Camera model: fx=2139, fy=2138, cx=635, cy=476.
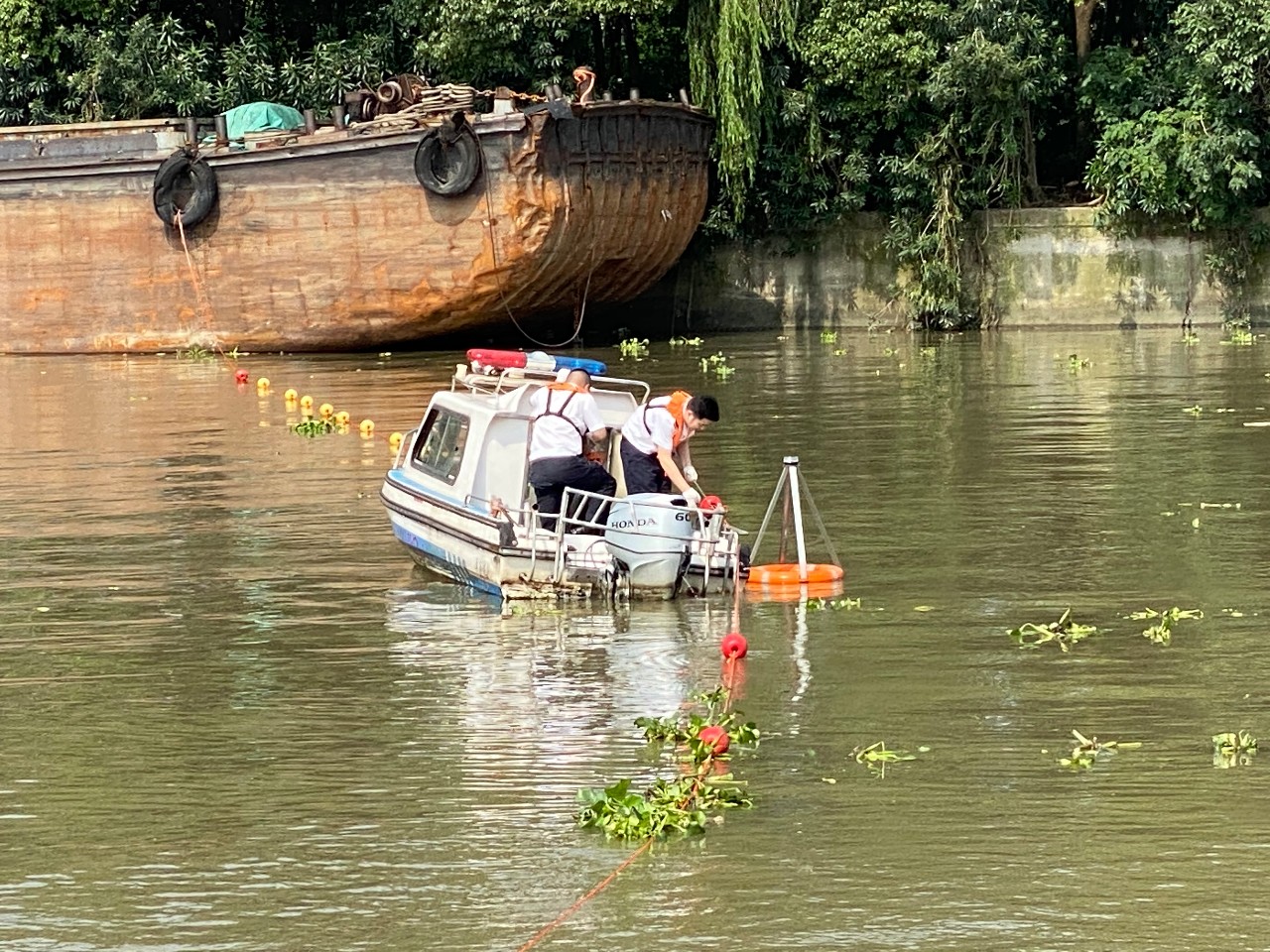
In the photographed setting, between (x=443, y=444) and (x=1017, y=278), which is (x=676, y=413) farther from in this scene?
(x=1017, y=278)

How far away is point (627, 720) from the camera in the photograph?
1045 cm

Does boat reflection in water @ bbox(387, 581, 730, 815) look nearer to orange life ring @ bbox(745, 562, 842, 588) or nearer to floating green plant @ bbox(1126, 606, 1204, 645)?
orange life ring @ bbox(745, 562, 842, 588)

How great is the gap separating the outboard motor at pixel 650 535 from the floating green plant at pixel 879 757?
11.8 ft

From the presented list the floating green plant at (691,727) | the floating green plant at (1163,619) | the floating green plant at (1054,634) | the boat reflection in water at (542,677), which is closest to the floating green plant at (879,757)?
the floating green plant at (691,727)

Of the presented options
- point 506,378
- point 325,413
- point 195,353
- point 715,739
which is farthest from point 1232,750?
point 195,353

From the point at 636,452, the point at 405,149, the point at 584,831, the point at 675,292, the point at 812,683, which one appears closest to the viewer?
the point at 584,831

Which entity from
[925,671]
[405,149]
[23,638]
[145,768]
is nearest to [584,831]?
[145,768]

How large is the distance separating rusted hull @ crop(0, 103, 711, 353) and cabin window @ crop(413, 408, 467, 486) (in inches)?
694

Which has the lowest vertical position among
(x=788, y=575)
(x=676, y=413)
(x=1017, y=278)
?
(x=788, y=575)

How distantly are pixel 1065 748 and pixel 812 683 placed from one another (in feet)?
5.89

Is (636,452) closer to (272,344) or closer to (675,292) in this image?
(272,344)

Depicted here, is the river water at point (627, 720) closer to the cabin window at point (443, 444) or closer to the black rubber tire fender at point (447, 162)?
the cabin window at point (443, 444)

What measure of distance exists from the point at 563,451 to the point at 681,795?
17.0ft

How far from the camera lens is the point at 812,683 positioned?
1114 centimetres
